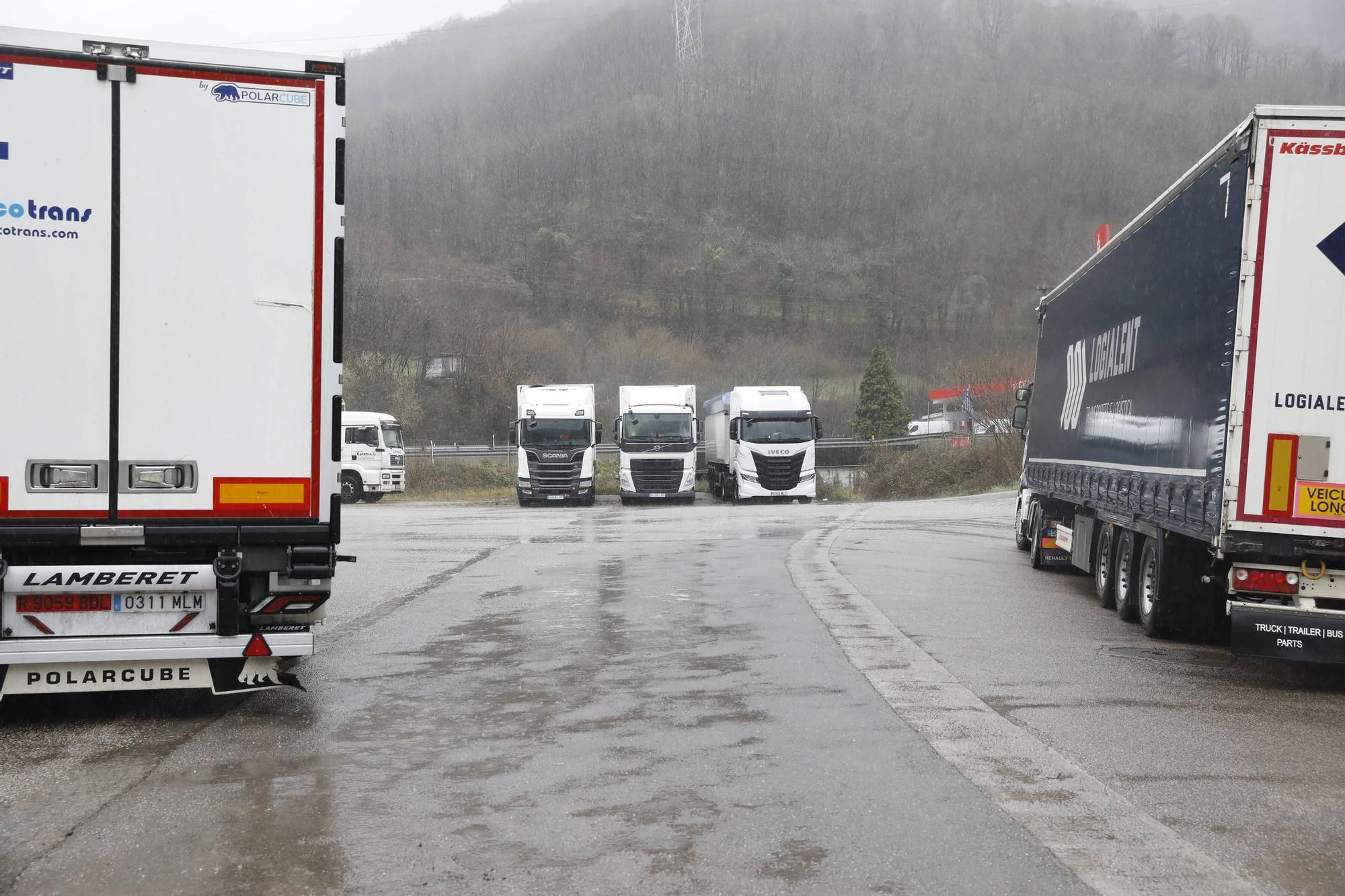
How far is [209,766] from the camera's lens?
19.9ft

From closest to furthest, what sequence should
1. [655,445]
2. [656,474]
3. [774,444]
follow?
[655,445] < [656,474] < [774,444]

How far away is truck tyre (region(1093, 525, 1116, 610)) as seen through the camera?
1256 centimetres

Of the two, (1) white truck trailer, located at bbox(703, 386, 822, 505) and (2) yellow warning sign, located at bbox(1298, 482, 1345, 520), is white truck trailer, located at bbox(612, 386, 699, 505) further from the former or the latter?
(2) yellow warning sign, located at bbox(1298, 482, 1345, 520)

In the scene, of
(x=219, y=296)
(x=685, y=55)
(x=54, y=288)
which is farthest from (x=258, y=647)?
(x=685, y=55)

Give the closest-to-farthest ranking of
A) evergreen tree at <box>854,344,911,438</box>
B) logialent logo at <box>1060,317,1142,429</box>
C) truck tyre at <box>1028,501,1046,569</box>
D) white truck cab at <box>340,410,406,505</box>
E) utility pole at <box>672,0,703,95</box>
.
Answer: logialent logo at <box>1060,317,1142,429</box>, truck tyre at <box>1028,501,1046,569</box>, white truck cab at <box>340,410,406,505</box>, evergreen tree at <box>854,344,911,438</box>, utility pole at <box>672,0,703,95</box>

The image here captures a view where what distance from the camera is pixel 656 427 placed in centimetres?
3694

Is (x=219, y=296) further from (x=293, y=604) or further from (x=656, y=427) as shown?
(x=656, y=427)

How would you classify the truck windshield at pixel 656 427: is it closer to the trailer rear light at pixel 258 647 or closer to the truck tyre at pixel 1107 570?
the truck tyre at pixel 1107 570

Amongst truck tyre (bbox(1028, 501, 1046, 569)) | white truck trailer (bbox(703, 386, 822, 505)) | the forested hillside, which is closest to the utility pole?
the forested hillside

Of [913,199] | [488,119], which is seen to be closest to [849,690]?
[913,199]

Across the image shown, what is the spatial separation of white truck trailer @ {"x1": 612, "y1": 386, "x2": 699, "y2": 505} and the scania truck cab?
47.0 inches

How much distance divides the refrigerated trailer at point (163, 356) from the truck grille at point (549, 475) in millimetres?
28260

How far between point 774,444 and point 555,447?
6310mm

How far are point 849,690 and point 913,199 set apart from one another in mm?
116584
